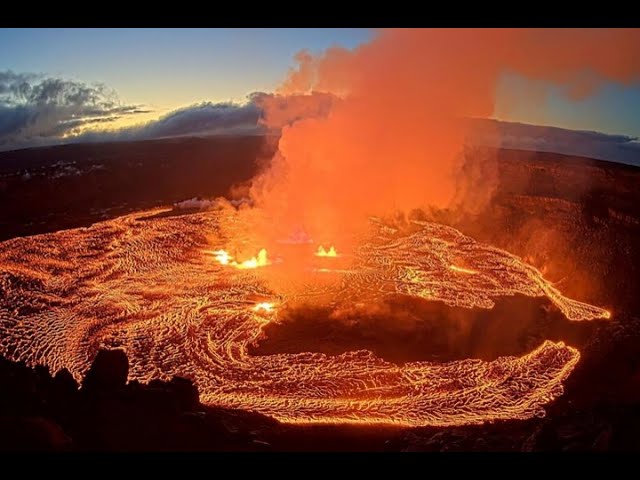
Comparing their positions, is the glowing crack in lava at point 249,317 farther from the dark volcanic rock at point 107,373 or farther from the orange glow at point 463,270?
the dark volcanic rock at point 107,373

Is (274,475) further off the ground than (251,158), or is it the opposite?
(251,158)

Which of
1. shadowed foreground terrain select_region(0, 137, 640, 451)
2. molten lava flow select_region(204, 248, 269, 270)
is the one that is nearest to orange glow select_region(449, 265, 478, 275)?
shadowed foreground terrain select_region(0, 137, 640, 451)

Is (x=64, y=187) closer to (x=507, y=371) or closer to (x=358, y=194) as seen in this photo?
(x=358, y=194)

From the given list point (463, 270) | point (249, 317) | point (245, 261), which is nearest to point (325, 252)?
point (245, 261)

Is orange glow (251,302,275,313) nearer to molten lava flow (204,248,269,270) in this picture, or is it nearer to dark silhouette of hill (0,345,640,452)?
molten lava flow (204,248,269,270)

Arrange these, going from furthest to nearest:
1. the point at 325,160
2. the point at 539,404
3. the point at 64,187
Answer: the point at 64,187 → the point at 325,160 → the point at 539,404

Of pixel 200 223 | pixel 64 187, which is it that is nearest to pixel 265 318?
pixel 200 223

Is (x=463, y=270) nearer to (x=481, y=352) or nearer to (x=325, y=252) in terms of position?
(x=325, y=252)

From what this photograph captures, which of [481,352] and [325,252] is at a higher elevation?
[325,252]
